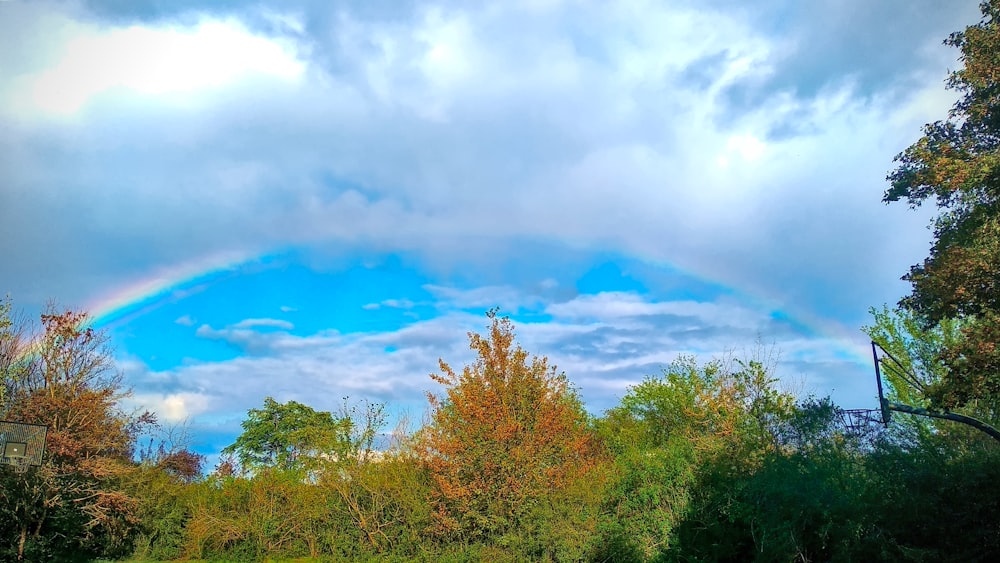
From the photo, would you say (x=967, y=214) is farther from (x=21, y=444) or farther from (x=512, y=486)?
(x=21, y=444)

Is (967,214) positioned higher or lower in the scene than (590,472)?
higher

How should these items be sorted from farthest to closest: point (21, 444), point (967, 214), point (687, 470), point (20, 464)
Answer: point (20, 464)
point (21, 444)
point (687, 470)
point (967, 214)

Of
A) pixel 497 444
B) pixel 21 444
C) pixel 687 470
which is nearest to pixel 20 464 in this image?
pixel 21 444

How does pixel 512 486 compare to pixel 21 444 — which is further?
pixel 21 444

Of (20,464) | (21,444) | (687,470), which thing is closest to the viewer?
(687,470)

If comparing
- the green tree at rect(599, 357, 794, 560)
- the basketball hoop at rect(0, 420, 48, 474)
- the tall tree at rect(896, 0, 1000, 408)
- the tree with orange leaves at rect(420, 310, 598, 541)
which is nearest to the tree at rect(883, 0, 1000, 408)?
the tall tree at rect(896, 0, 1000, 408)

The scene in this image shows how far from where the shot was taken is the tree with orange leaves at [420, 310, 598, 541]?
19.4 metres

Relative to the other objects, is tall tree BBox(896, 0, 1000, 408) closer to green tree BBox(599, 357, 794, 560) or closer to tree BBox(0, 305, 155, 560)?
green tree BBox(599, 357, 794, 560)

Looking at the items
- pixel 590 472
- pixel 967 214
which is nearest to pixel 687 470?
pixel 590 472

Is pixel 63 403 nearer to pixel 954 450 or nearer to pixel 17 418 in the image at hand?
pixel 17 418

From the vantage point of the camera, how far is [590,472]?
1980 centimetres

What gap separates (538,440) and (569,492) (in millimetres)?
1666

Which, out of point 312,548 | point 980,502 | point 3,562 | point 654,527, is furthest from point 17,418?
point 980,502

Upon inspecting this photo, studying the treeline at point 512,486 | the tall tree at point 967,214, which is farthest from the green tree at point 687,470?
the tall tree at point 967,214
